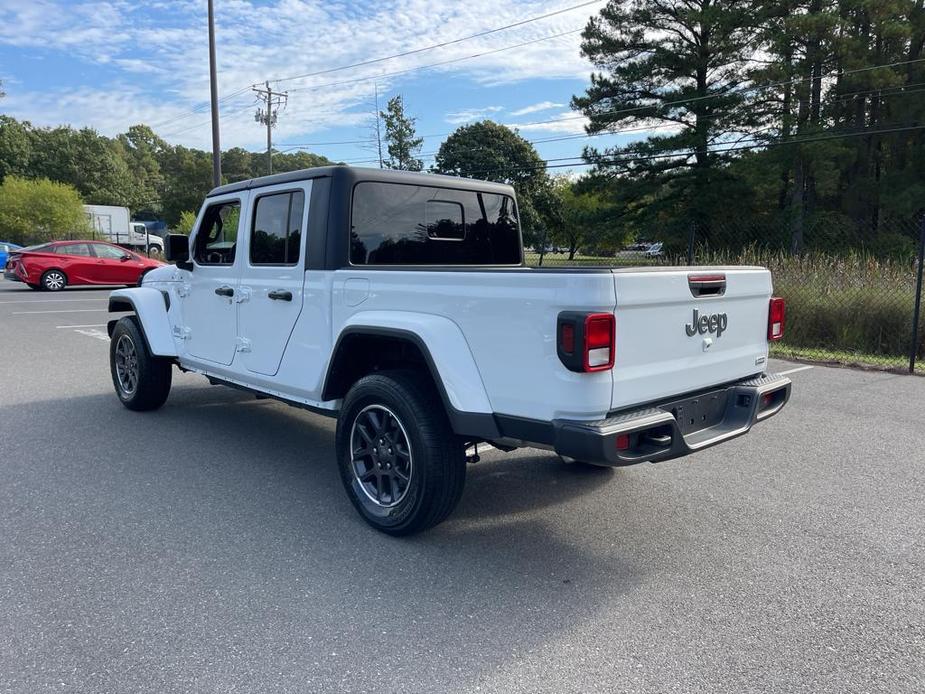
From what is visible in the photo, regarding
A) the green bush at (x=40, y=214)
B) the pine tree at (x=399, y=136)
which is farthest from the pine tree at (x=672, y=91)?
the green bush at (x=40, y=214)

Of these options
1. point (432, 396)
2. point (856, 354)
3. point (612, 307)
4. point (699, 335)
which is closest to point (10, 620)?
point (432, 396)

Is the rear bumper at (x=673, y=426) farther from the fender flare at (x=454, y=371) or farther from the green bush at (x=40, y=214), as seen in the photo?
the green bush at (x=40, y=214)

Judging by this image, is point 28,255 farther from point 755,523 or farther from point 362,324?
point 755,523

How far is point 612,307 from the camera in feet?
9.70

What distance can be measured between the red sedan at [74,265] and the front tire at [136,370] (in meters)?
15.4

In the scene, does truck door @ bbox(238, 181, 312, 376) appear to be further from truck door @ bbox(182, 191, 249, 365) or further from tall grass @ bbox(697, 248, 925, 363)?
tall grass @ bbox(697, 248, 925, 363)

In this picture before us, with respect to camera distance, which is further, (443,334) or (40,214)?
(40,214)

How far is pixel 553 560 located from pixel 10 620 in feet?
8.04

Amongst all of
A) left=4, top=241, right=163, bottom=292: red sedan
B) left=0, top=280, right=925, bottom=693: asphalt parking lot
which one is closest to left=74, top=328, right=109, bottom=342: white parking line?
left=0, top=280, right=925, bottom=693: asphalt parking lot

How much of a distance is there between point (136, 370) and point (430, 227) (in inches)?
133

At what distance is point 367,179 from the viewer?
170 inches

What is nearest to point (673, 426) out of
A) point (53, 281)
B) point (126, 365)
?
point (126, 365)

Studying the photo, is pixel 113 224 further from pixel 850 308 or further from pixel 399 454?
pixel 399 454

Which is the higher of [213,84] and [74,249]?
[213,84]
